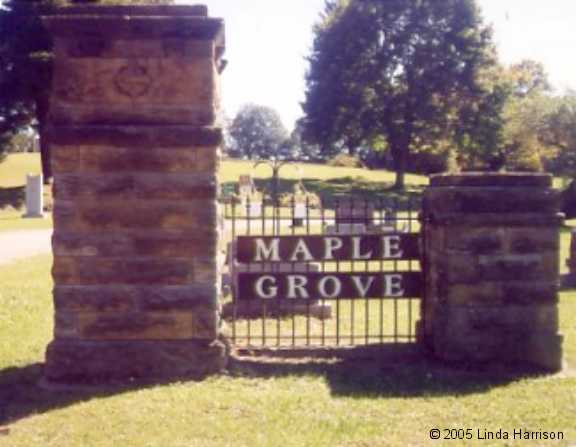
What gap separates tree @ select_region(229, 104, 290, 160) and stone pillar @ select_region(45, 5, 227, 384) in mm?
83483

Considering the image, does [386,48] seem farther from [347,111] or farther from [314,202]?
[314,202]

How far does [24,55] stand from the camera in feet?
102

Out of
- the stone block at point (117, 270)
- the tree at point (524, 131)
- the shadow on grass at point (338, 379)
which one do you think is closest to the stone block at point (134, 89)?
the stone block at point (117, 270)

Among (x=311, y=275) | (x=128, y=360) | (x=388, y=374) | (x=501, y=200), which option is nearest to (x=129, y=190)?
(x=128, y=360)

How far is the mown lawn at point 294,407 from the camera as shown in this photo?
15.4 feet

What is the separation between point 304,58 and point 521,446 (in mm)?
42406

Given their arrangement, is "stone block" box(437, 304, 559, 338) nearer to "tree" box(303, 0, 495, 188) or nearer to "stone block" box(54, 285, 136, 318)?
"stone block" box(54, 285, 136, 318)

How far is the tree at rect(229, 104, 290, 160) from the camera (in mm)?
91250

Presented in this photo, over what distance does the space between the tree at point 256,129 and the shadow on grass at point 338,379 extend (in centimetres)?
8331

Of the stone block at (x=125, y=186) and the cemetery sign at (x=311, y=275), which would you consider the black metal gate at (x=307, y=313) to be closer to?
the cemetery sign at (x=311, y=275)

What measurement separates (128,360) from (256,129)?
90.4 metres

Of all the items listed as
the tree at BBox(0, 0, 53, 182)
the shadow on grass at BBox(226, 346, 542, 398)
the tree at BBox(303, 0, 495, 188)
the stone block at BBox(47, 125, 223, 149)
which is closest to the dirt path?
the stone block at BBox(47, 125, 223, 149)

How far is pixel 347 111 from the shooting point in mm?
42188

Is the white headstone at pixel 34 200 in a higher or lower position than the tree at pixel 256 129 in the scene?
lower
